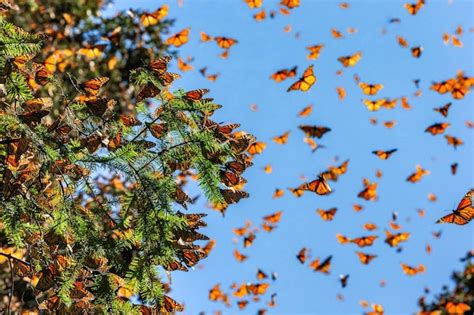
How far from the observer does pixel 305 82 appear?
6.64 meters

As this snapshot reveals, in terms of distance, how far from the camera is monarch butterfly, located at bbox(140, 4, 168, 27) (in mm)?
8086

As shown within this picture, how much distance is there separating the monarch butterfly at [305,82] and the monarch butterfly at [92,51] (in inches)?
131

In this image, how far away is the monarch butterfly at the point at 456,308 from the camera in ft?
40.5

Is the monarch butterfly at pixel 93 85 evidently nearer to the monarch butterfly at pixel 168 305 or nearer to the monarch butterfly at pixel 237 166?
the monarch butterfly at pixel 237 166

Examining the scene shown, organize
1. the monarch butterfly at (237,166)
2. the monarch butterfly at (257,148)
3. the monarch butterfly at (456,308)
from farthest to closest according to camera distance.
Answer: the monarch butterfly at (456,308), the monarch butterfly at (257,148), the monarch butterfly at (237,166)

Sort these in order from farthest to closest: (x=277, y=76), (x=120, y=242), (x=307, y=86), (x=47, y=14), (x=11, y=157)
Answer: (x=277, y=76) < (x=47, y=14) < (x=307, y=86) < (x=120, y=242) < (x=11, y=157)

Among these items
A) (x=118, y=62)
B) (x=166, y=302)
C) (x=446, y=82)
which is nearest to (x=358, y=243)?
(x=446, y=82)

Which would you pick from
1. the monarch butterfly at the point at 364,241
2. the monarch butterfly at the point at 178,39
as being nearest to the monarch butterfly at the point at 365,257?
the monarch butterfly at the point at 364,241

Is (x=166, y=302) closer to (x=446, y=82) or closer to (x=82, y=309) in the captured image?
(x=82, y=309)

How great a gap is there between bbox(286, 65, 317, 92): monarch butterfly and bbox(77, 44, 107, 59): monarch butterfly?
10.9ft

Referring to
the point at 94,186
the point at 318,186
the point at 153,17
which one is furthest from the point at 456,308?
the point at 94,186

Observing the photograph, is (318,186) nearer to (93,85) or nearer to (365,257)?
(93,85)

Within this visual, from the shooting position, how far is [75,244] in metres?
2.04

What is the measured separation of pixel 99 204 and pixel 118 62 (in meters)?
6.57
